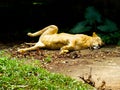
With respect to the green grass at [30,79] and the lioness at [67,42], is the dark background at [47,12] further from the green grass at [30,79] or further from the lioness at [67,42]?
the green grass at [30,79]

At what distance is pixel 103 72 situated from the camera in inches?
337

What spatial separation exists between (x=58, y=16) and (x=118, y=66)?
18.2 feet

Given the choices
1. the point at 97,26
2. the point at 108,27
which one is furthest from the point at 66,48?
the point at 97,26

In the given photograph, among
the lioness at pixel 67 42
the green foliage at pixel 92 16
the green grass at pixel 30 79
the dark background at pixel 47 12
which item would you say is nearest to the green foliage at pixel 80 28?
the green foliage at pixel 92 16

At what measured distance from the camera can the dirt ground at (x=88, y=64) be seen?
8000 mm

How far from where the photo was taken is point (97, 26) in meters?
13.1

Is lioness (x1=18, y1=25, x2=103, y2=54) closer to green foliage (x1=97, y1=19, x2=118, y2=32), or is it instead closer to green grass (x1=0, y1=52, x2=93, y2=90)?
green foliage (x1=97, y1=19, x2=118, y2=32)

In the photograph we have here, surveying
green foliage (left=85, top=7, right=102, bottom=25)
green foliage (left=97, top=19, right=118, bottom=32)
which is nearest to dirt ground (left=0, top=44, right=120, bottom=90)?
green foliage (left=97, top=19, right=118, bottom=32)

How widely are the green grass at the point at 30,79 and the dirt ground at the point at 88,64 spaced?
303mm

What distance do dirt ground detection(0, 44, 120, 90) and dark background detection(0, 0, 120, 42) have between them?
265 cm

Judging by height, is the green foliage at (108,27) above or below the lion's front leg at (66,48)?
above

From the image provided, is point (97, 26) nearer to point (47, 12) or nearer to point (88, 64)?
point (47, 12)

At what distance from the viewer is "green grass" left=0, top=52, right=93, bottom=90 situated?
7449 millimetres

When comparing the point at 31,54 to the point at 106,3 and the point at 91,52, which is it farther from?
the point at 106,3
